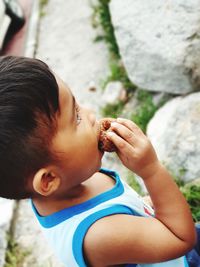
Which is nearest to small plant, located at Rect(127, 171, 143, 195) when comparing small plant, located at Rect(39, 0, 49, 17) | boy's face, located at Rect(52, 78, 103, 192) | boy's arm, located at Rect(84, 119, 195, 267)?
boy's arm, located at Rect(84, 119, 195, 267)

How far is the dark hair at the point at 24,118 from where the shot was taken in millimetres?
1385

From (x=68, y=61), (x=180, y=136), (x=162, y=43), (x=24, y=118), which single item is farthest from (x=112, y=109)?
(x=24, y=118)

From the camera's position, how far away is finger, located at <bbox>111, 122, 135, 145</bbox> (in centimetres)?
162

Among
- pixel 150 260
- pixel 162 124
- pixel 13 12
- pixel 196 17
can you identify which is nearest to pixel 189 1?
pixel 196 17

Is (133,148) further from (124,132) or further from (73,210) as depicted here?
(73,210)

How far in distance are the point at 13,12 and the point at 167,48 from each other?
3.81 m

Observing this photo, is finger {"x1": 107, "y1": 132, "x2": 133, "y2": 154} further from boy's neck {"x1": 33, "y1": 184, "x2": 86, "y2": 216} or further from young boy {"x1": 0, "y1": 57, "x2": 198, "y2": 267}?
boy's neck {"x1": 33, "y1": 184, "x2": 86, "y2": 216}

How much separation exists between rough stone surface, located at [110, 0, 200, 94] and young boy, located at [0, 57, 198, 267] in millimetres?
1500

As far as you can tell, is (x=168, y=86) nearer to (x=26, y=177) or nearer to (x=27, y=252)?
(x=27, y=252)

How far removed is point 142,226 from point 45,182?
1.19 feet

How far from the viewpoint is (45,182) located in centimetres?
150

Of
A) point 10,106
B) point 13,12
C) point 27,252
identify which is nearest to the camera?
point 10,106

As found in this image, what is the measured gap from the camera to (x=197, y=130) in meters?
2.81

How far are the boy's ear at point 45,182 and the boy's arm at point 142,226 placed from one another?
196 millimetres
